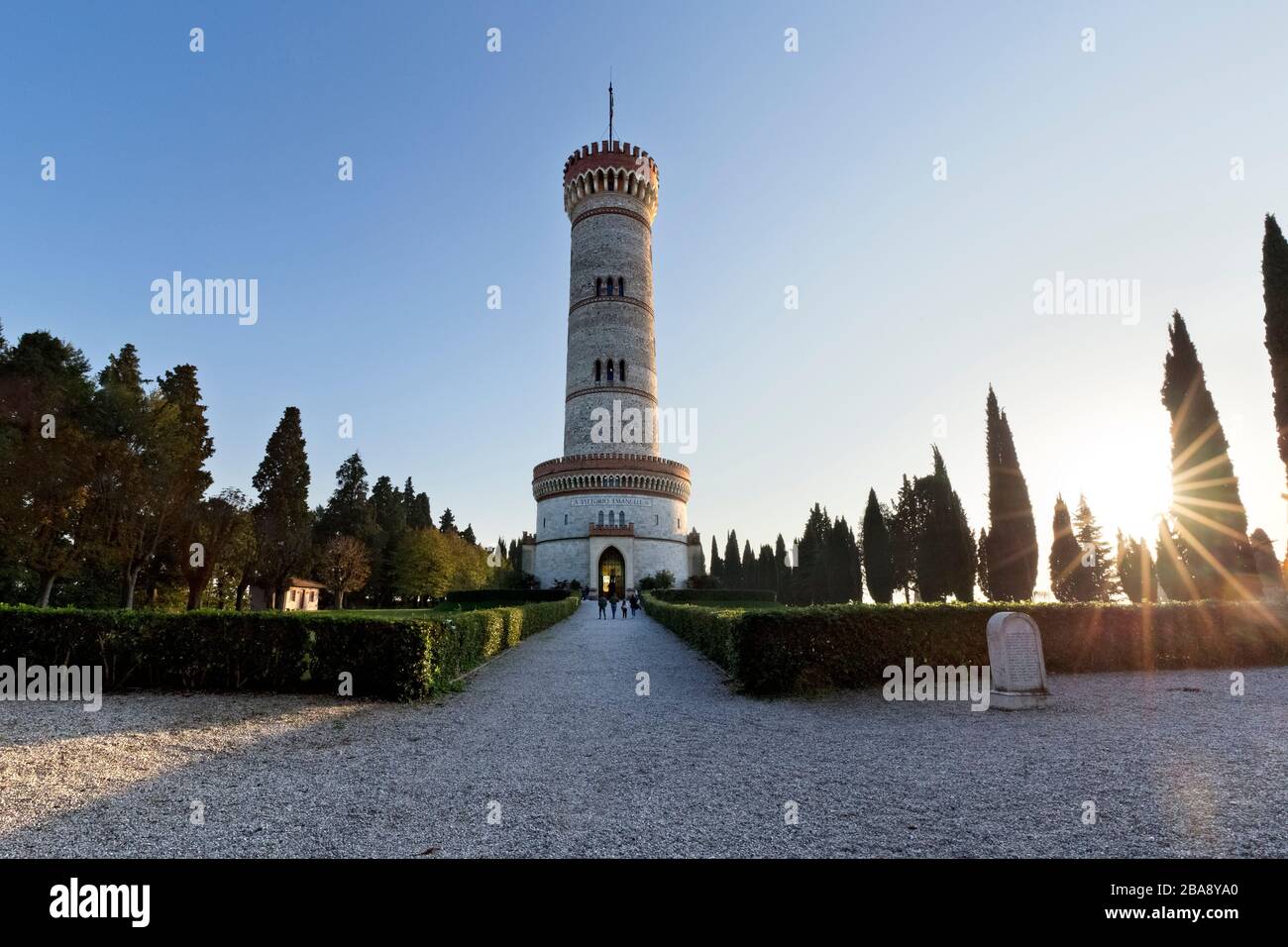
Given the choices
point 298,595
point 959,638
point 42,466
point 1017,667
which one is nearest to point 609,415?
point 42,466

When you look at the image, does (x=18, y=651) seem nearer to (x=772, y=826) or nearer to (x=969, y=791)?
(x=772, y=826)

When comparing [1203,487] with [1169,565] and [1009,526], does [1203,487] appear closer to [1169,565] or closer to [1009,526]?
[1009,526]

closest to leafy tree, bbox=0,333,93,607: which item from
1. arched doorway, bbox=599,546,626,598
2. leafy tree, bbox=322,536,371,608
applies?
leafy tree, bbox=322,536,371,608

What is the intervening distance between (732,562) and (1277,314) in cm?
6816

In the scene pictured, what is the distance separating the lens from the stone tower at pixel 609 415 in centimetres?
4841

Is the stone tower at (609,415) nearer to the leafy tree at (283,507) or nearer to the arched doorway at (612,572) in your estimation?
the arched doorway at (612,572)

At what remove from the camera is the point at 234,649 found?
10.7 m

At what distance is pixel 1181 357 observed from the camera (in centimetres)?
2600

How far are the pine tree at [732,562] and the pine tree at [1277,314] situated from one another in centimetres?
6202

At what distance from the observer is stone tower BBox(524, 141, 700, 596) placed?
159ft

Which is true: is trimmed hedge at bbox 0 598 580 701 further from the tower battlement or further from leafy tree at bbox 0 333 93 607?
the tower battlement

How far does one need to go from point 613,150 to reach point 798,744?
52.4 m

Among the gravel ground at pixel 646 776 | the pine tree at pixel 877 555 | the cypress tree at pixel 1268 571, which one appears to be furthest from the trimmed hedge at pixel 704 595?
the gravel ground at pixel 646 776
